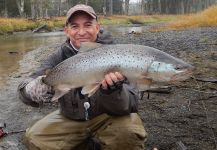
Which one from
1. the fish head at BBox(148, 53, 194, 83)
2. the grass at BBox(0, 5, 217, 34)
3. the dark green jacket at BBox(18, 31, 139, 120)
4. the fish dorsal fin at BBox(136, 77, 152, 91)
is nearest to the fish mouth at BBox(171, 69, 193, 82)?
the fish head at BBox(148, 53, 194, 83)

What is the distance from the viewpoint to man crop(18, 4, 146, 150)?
13.3ft

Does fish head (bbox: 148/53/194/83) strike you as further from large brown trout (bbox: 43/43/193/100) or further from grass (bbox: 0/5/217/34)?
grass (bbox: 0/5/217/34)

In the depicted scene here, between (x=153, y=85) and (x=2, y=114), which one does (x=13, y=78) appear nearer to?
(x=2, y=114)

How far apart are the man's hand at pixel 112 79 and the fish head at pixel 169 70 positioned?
0.92ft

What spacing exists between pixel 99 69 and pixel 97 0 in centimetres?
7176

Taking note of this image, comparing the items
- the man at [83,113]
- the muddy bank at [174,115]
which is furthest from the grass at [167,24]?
the man at [83,113]

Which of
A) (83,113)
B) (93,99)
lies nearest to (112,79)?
(93,99)

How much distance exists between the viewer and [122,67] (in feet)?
10.9

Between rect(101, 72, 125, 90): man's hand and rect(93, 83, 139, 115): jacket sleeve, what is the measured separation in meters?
0.25

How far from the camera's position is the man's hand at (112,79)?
337 cm

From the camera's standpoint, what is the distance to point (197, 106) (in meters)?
6.21

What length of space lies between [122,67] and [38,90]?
1.05 m

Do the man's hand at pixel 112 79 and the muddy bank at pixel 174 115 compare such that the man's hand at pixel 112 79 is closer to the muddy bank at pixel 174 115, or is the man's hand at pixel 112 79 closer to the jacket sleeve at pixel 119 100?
the jacket sleeve at pixel 119 100

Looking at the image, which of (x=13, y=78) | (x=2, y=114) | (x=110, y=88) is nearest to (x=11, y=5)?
(x=13, y=78)
